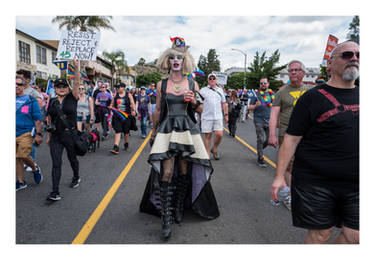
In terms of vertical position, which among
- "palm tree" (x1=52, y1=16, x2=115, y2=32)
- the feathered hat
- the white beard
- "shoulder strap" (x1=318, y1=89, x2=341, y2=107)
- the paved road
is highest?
"palm tree" (x1=52, y1=16, x2=115, y2=32)

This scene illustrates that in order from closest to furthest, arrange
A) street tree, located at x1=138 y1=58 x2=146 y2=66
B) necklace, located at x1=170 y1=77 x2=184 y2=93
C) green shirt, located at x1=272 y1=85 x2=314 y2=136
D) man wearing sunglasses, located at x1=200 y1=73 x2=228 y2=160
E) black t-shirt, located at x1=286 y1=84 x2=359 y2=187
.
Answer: black t-shirt, located at x1=286 y1=84 x2=359 y2=187, necklace, located at x1=170 y1=77 x2=184 y2=93, green shirt, located at x1=272 y1=85 x2=314 y2=136, man wearing sunglasses, located at x1=200 y1=73 x2=228 y2=160, street tree, located at x1=138 y1=58 x2=146 y2=66

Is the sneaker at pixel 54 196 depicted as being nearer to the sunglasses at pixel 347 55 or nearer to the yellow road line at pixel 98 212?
the yellow road line at pixel 98 212

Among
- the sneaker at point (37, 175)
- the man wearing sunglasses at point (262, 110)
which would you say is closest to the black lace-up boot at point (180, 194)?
the sneaker at point (37, 175)

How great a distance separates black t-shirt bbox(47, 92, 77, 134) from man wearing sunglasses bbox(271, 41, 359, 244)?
345 cm

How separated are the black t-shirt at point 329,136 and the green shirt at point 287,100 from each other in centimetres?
202

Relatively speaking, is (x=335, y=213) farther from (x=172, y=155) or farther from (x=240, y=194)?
(x=240, y=194)

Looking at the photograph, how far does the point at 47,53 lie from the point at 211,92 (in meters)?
34.5

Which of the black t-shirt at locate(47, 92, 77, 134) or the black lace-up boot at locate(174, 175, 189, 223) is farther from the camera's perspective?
the black t-shirt at locate(47, 92, 77, 134)

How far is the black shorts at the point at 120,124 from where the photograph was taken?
721 cm

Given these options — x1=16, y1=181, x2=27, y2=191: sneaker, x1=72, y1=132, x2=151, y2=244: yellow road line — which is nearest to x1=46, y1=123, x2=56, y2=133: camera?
x1=16, y1=181, x2=27, y2=191: sneaker

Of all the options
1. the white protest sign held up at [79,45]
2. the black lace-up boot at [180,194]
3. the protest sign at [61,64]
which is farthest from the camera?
the protest sign at [61,64]

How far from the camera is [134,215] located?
339 centimetres

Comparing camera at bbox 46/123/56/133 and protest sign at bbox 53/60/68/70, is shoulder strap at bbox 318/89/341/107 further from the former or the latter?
protest sign at bbox 53/60/68/70

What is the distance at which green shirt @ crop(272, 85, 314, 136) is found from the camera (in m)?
3.87
